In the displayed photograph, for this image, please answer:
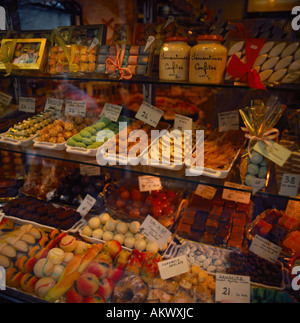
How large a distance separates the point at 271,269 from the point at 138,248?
0.85 meters

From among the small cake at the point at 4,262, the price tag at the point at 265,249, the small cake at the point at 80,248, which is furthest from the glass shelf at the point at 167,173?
the small cake at the point at 4,262

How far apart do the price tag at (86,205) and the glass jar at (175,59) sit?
3.90ft

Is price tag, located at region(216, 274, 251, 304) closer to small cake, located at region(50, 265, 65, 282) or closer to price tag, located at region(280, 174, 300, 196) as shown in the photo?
price tag, located at region(280, 174, 300, 196)

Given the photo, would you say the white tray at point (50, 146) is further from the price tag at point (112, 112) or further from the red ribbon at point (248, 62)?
the red ribbon at point (248, 62)

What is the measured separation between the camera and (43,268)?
1.78m

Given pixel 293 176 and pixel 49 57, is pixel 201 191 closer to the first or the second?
pixel 293 176

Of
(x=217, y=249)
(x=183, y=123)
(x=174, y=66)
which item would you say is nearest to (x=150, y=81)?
(x=174, y=66)

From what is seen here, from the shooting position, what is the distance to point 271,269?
5.57ft

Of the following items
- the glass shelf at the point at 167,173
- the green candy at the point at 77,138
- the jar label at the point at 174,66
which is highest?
the jar label at the point at 174,66

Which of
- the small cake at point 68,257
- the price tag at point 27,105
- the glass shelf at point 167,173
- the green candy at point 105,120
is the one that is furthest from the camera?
the price tag at point 27,105

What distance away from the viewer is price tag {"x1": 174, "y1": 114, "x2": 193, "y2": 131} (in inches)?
78.7

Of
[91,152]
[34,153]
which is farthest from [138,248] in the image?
[34,153]

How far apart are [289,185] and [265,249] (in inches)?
22.3

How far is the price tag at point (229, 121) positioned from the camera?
6.63 feet
